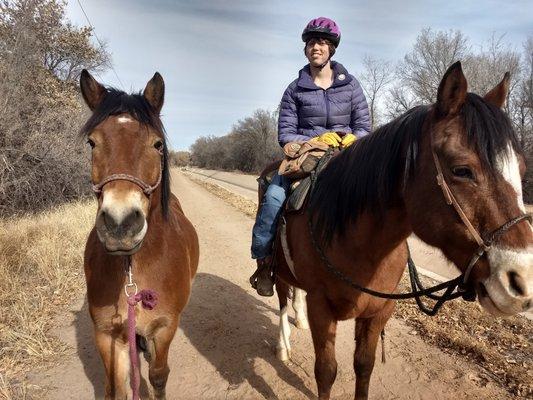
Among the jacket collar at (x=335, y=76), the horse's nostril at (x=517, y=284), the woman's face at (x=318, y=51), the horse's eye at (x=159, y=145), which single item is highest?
the woman's face at (x=318, y=51)

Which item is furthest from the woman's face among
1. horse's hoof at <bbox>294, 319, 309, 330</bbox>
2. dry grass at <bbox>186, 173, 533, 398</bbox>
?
dry grass at <bbox>186, 173, 533, 398</bbox>

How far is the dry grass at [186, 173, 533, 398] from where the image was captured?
346 cm

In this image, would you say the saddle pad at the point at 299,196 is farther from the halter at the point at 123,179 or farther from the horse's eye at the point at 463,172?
the horse's eye at the point at 463,172

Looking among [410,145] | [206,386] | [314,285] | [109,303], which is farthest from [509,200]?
[206,386]

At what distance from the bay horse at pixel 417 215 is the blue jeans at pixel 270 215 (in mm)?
397

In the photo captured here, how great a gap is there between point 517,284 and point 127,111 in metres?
2.30

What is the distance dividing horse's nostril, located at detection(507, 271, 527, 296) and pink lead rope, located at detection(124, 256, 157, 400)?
2.03 metres

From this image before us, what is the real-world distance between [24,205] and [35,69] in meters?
4.76

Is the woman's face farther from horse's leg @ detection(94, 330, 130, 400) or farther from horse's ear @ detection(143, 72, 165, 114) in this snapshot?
horse's leg @ detection(94, 330, 130, 400)

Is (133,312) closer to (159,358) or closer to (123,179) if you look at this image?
(159,358)

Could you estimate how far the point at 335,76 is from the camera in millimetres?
3760

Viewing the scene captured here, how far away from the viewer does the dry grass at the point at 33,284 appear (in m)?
3.75

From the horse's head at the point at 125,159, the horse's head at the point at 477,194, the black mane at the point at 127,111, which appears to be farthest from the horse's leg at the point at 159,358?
the horse's head at the point at 477,194

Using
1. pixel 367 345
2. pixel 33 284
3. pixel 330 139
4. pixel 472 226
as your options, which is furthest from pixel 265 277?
pixel 33 284
